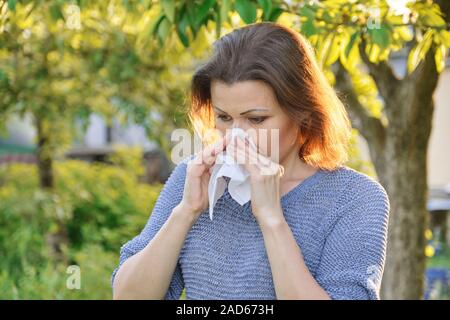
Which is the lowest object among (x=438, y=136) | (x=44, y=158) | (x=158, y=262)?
(x=438, y=136)

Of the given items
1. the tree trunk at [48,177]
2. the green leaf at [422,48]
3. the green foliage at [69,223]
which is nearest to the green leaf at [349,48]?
the green leaf at [422,48]

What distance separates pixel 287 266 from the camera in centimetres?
210

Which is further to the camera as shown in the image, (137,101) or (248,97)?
(137,101)

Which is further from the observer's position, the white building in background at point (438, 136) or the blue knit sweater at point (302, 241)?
the white building in background at point (438, 136)

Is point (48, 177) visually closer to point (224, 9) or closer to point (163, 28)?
point (163, 28)

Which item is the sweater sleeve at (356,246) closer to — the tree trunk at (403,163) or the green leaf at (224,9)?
the green leaf at (224,9)

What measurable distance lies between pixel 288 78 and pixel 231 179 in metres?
0.33

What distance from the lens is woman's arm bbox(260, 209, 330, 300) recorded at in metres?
2.09

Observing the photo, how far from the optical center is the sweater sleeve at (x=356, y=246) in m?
2.16

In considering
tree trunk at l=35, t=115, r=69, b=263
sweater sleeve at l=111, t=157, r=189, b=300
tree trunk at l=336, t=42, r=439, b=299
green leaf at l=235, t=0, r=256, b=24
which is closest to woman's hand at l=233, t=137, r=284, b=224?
sweater sleeve at l=111, t=157, r=189, b=300

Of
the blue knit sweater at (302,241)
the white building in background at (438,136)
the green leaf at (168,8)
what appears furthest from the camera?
the white building in background at (438,136)

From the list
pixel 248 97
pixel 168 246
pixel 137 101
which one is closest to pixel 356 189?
pixel 248 97

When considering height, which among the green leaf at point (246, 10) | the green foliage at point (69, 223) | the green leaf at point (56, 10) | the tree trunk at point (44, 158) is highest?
the green leaf at point (56, 10)
